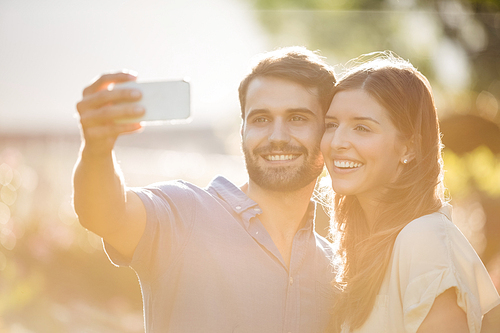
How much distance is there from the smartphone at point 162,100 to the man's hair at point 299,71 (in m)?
1.43

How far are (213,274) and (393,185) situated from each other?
1.09 m

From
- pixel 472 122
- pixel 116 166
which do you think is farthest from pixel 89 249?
pixel 472 122

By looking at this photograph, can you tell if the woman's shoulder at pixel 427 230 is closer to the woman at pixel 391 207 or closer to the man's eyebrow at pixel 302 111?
the woman at pixel 391 207

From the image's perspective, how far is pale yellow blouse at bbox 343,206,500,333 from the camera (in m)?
2.16

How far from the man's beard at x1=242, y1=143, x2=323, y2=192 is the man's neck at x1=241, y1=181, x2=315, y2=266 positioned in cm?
5

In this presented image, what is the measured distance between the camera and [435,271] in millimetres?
2166

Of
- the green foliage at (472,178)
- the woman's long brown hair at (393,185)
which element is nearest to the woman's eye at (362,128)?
the woman's long brown hair at (393,185)

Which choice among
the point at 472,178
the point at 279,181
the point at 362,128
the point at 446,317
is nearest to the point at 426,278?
the point at 446,317

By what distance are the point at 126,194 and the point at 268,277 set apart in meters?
0.90

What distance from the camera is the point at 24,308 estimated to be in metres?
5.95

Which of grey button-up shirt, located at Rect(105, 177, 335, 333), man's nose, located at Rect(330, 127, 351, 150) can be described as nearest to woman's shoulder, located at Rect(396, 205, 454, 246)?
man's nose, located at Rect(330, 127, 351, 150)

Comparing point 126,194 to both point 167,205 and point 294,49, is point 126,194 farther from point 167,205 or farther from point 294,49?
point 294,49

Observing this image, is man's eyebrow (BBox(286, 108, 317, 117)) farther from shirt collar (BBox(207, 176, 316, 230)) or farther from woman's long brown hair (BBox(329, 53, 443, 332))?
shirt collar (BBox(207, 176, 316, 230))

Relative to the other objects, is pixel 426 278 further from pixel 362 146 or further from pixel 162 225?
pixel 162 225
